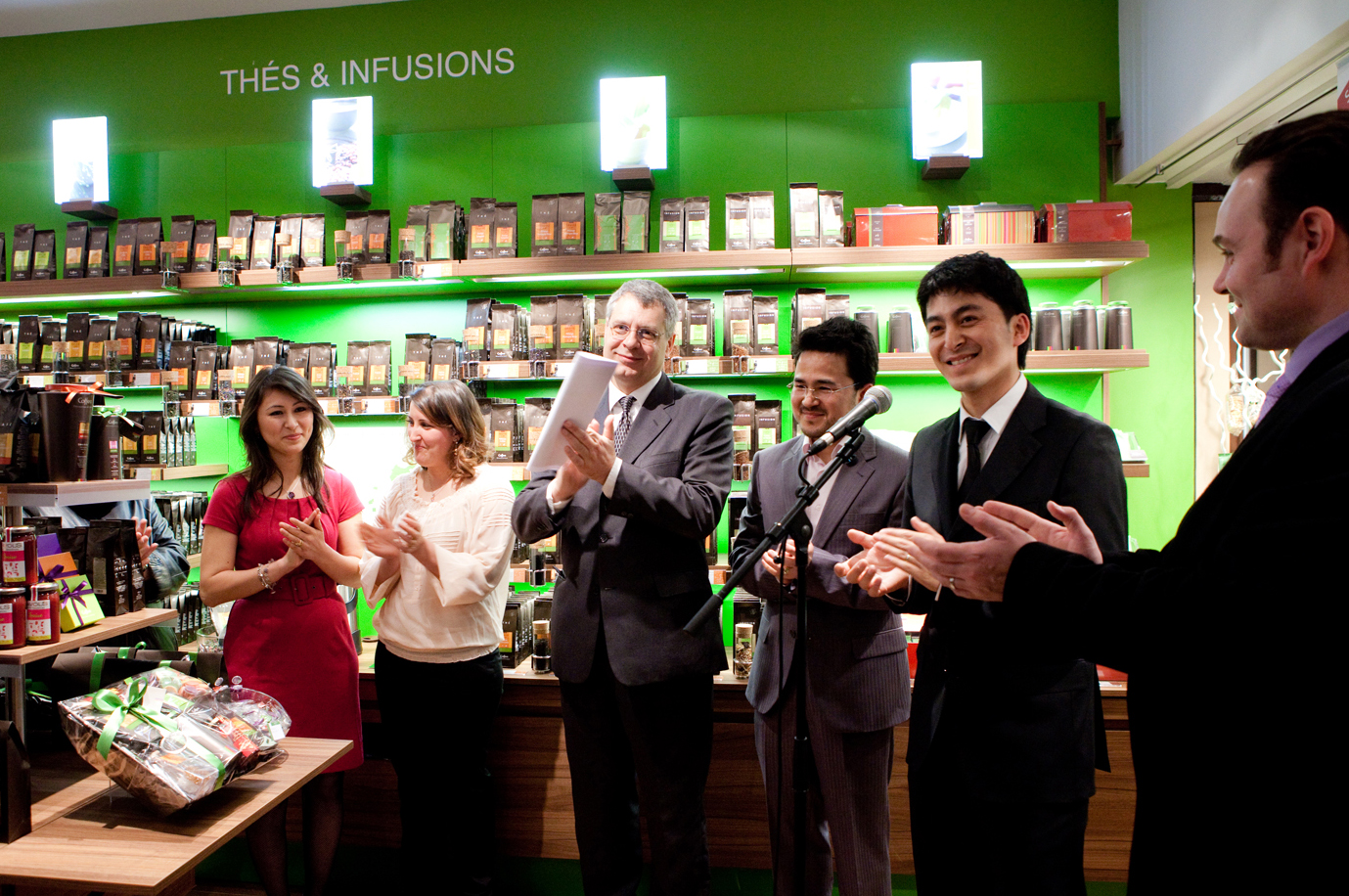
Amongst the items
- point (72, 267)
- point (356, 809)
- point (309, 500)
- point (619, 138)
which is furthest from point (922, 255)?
point (72, 267)

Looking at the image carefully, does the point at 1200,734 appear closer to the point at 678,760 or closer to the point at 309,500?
the point at 678,760

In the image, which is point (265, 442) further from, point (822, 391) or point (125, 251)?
point (125, 251)

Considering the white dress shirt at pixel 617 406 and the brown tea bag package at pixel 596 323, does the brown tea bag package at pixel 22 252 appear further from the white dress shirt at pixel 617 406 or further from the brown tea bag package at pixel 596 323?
the white dress shirt at pixel 617 406

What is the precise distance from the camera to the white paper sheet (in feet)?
5.76

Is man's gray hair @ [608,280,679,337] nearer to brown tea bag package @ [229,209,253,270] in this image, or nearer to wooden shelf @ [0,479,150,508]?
wooden shelf @ [0,479,150,508]

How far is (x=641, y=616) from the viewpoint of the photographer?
2131 millimetres

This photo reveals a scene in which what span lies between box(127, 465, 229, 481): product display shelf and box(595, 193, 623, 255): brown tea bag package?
2.23m

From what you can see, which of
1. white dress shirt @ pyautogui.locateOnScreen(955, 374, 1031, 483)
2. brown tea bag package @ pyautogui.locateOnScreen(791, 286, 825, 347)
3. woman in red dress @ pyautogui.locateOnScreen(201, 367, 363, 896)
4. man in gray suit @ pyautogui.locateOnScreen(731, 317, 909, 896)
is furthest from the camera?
brown tea bag package @ pyautogui.locateOnScreen(791, 286, 825, 347)

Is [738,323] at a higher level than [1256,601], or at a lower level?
higher

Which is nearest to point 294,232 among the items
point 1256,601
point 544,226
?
point 544,226


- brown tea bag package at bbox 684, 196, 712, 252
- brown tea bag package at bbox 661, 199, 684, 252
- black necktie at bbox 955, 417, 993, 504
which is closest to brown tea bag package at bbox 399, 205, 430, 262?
brown tea bag package at bbox 661, 199, 684, 252

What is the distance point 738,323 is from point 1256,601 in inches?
107

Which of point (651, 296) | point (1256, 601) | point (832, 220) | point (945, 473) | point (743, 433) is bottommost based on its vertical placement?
point (1256, 601)

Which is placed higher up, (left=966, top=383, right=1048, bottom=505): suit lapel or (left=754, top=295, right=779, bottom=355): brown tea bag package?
(left=754, top=295, right=779, bottom=355): brown tea bag package
